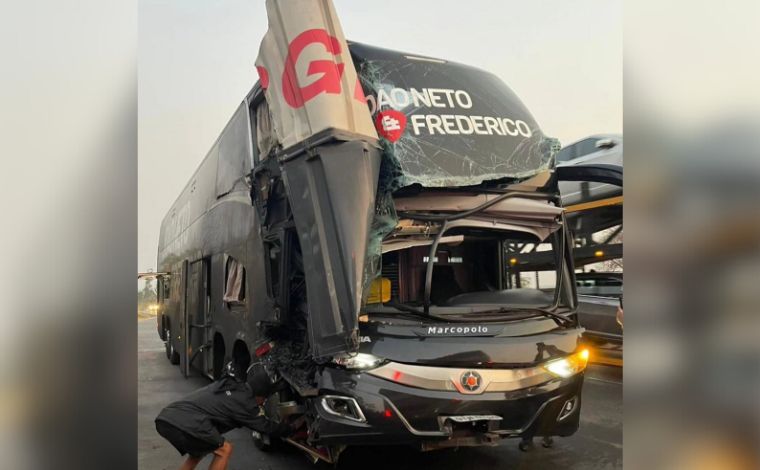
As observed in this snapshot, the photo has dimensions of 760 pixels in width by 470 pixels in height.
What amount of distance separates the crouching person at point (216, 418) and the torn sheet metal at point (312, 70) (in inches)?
57.7

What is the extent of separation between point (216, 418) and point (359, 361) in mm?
902

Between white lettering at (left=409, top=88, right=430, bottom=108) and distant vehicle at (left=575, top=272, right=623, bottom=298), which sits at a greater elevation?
white lettering at (left=409, top=88, right=430, bottom=108)

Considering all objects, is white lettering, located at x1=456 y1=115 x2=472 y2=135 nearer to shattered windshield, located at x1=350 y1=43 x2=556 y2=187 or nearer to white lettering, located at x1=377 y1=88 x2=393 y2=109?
shattered windshield, located at x1=350 y1=43 x2=556 y2=187

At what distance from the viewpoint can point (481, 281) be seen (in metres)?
3.65

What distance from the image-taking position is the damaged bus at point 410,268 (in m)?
2.75

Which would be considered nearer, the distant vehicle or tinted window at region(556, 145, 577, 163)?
tinted window at region(556, 145, 577, 163)

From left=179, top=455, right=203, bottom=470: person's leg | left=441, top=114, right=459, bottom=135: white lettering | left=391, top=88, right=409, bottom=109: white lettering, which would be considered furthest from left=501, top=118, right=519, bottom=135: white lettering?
left=179, top=455, right=203, bottom=470: person's leg

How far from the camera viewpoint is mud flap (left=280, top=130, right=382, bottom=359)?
8.77 feet

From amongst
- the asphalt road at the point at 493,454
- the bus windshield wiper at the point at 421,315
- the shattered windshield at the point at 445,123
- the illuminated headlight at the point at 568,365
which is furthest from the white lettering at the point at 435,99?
the asphalt road at the point at 493,454

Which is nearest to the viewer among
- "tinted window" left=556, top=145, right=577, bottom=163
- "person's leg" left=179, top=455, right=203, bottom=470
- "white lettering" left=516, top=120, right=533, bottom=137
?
"person's leg" left=179, top=455, right=203, bottom=470

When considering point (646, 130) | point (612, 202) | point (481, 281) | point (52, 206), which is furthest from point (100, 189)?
point (612, 202)

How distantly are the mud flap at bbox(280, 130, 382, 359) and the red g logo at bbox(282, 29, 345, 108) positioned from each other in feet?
0.75

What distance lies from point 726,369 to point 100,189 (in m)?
1.98

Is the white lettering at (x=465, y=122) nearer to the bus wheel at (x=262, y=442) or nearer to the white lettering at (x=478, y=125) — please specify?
the white lettering at (x=478, y=125)
